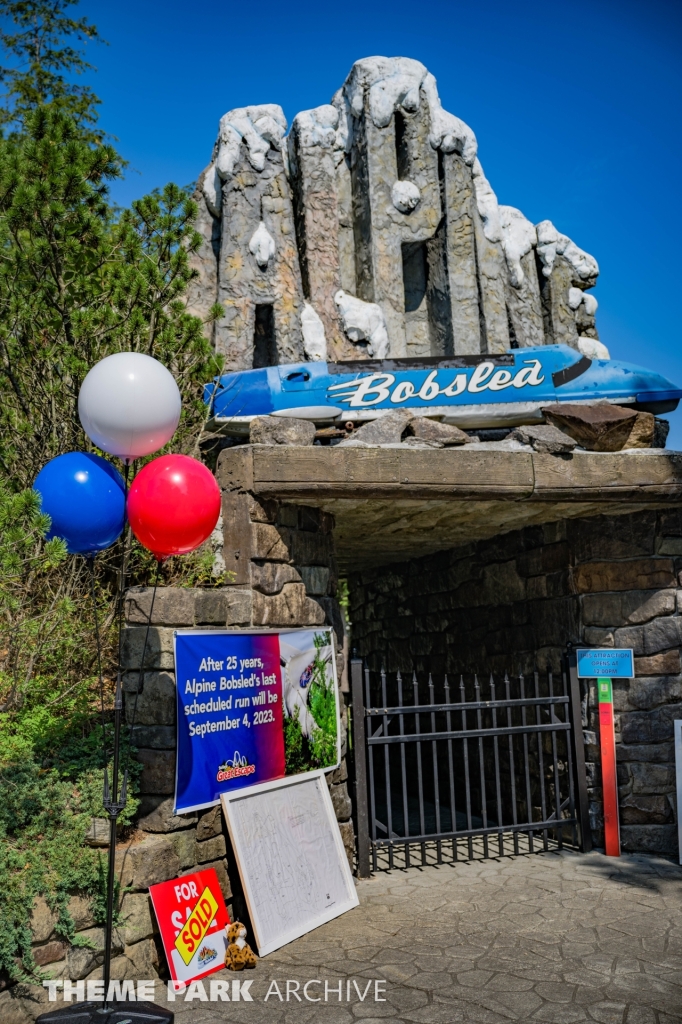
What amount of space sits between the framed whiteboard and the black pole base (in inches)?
36.0

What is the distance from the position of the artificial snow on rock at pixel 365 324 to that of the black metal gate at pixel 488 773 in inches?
244

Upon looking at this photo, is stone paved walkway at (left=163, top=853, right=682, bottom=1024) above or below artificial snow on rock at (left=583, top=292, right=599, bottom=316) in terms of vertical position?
below

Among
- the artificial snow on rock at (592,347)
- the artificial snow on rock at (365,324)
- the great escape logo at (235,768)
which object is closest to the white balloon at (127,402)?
the great escape logo at (235,768)

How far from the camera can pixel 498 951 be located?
3.89 meters

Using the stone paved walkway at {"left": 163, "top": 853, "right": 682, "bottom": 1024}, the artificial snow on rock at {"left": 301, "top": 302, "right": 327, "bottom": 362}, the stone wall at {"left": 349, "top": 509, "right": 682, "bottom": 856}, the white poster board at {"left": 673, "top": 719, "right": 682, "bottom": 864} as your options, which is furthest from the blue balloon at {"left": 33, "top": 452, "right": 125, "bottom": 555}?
the artificial snow on rock at {"left": 301, "top": 302, "right": 327, "bottom": 362}

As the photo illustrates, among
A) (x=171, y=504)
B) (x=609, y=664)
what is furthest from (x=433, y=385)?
(x=171, y=504)

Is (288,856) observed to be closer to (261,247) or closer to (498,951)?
(498,951)

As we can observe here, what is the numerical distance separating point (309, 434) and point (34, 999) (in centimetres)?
326

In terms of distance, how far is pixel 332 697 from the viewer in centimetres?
511

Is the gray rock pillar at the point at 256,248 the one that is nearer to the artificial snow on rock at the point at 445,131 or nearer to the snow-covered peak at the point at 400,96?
the snow-covered peak at the point at 400,96

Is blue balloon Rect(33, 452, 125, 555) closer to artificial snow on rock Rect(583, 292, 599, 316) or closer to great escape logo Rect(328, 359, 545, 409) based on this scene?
great escape logo Rect(328, 359, 545, 409)

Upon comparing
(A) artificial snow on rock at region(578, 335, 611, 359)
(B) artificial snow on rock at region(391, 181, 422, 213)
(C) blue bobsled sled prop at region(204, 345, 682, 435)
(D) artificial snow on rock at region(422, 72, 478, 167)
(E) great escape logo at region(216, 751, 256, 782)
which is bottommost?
(E) great escape logo at region(216, 751, 256, 782)

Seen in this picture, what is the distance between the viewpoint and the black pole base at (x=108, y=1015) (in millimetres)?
2951

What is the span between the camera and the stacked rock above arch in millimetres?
11547
